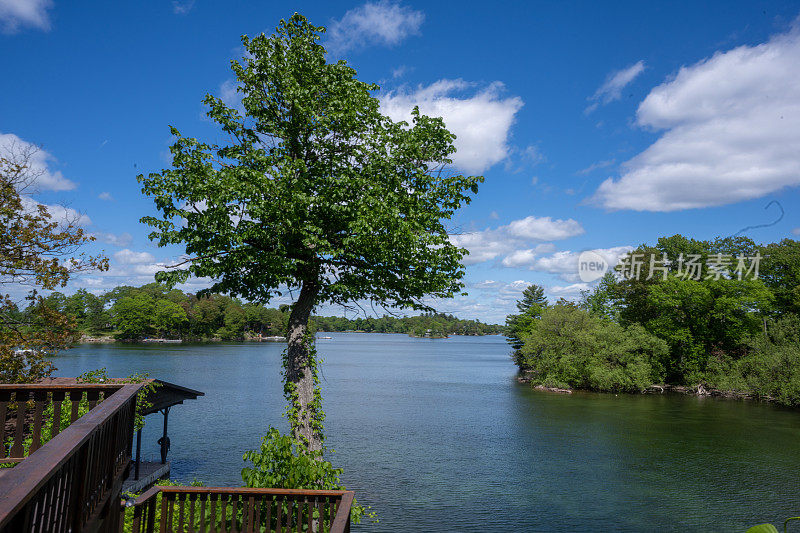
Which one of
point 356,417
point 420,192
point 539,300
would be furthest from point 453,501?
point 539,300

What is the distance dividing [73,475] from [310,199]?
23.1 ft

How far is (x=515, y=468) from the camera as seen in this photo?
20688mm

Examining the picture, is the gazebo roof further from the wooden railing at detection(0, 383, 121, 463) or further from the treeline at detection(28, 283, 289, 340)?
the treeline at detection(28, 283, 289, 340)

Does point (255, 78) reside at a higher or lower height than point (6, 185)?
higher

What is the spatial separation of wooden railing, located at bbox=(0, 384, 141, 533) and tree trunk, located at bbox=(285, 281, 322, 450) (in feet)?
19.9

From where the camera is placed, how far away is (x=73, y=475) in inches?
106

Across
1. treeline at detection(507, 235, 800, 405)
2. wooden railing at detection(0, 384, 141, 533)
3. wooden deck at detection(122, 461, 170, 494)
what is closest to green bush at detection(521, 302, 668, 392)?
treeline at detection(507, 235, 800, 405)

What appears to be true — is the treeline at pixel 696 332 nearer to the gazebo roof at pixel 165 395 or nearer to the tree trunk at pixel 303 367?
the gazebo roof at pixel 165 395

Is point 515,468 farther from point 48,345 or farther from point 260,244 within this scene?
point 48,345

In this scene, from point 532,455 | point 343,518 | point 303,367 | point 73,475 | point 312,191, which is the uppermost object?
point 312,191

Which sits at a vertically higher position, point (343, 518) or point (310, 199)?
point (310, 199)

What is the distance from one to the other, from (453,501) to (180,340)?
402 ft

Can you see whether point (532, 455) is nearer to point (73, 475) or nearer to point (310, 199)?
point (310, 199)

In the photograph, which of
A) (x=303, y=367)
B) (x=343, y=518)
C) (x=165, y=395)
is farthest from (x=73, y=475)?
(x=165, y=395)
